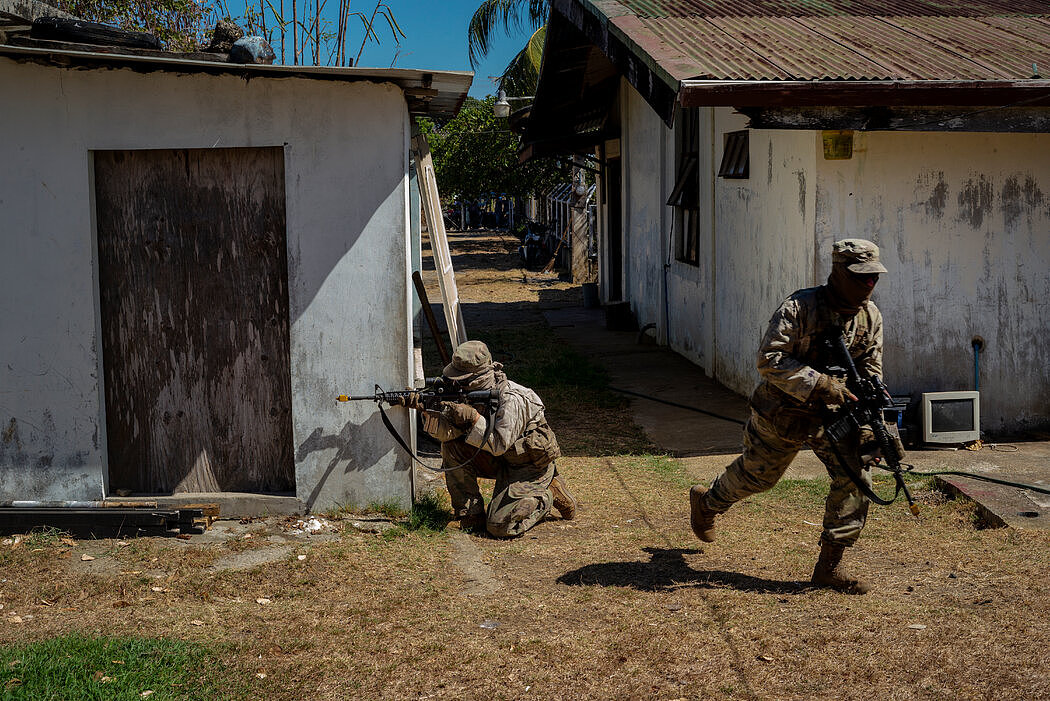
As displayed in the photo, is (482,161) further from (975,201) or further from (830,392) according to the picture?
(830,392)

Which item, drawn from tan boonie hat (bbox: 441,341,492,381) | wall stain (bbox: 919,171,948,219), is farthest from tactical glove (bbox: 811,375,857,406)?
wall stain (bbox: 919,171,948,219)

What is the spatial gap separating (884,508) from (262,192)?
13.5 ft

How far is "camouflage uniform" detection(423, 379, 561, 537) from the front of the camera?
549 cm

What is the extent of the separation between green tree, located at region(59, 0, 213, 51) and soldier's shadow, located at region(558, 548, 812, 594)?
29.8 feet

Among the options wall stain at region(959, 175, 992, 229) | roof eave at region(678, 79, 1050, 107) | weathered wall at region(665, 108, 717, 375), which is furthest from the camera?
weathered wall at region(665, 108, 717, 375)

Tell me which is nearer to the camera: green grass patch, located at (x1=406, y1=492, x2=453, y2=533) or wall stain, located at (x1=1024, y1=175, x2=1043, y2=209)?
green grass patch, located at (x1=406, y1=492, x2=453, y2=533)

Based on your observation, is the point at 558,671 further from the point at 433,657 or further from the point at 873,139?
the point at 873,139

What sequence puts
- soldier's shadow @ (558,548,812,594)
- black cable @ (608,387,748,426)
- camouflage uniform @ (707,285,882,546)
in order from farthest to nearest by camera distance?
black cable @ (608,387,748,426) < soldier's shadow @ (558,548,812,594) < camouflage uniform @ (707,285,882,546)

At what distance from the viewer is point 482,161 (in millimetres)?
26859

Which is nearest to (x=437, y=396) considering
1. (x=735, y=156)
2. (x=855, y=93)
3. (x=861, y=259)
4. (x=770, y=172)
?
(x=861, y=259)

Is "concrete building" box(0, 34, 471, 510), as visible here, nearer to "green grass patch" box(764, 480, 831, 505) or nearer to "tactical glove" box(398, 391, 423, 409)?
"tactical glove" box(398, 391, 423, 409)

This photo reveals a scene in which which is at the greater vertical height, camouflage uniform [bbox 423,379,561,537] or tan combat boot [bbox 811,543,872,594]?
camouflage uniform [bbox 423,379,561,537]

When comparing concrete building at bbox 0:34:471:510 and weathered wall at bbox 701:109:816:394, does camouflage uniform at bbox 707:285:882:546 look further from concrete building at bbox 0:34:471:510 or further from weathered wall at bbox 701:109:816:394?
weathered wall at bbox 701:109:816:394

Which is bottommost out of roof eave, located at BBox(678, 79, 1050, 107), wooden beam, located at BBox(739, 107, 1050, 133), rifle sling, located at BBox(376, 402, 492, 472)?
rifle sling, located at BBox(376, 402, 492, 472)
